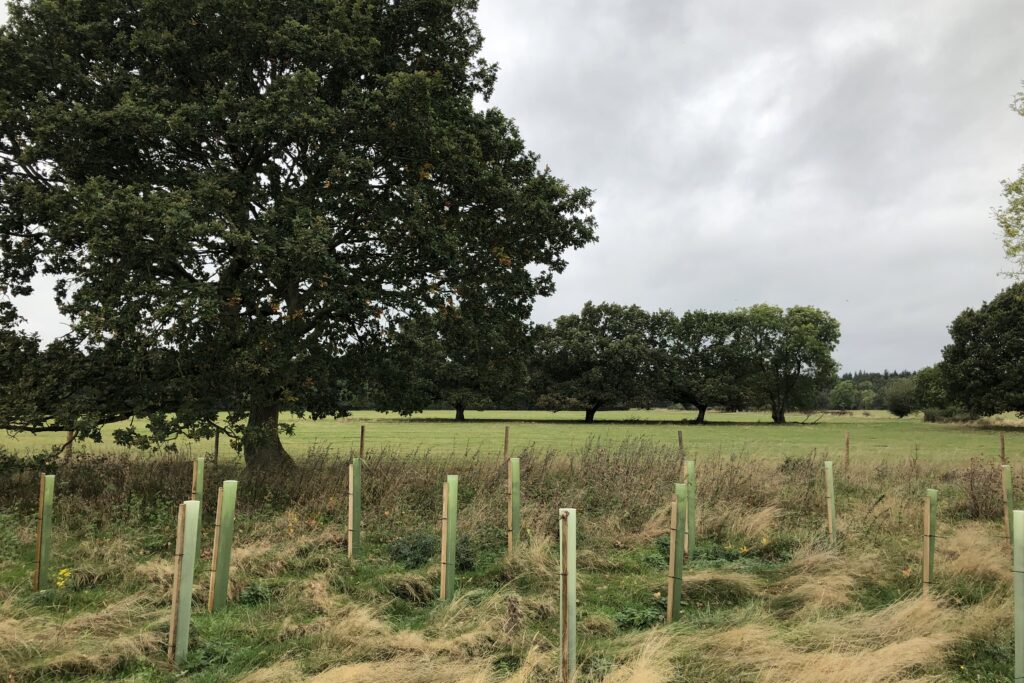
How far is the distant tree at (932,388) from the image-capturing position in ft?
191

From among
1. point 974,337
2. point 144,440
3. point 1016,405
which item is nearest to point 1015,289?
point 974,337

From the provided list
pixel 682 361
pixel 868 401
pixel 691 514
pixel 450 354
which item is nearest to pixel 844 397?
pixel 868 401

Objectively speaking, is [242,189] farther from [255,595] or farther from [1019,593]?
[1019,593]

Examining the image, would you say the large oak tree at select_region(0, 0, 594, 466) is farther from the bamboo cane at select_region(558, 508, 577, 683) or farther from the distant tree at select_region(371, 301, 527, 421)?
the bamboo cane at select_region(558, 508, 577, 683)

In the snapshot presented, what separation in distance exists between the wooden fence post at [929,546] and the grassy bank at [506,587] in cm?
19

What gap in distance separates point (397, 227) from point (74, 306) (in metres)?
6.62

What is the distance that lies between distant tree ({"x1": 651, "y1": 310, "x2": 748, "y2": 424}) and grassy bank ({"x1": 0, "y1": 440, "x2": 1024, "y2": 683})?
2218 inches

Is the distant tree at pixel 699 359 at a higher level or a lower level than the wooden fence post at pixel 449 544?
higher

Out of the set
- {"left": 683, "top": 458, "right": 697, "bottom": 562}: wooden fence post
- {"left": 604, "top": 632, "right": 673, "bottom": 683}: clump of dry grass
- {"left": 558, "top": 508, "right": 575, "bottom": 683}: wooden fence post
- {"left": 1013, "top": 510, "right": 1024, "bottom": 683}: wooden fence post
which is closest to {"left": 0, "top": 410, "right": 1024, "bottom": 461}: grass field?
{"left": 683, "top": 458, "right": 697, "bottom": 562}: wooden fence post

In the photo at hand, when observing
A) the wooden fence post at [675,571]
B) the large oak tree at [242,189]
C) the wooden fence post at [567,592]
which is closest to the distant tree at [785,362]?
the large oak tree at [242,189]

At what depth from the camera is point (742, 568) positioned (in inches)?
321

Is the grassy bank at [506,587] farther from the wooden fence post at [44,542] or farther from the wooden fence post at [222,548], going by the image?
the wooden fence post at [44,542]

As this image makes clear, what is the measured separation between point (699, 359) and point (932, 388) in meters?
22.4

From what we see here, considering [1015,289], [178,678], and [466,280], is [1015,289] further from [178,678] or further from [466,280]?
[178,678]
